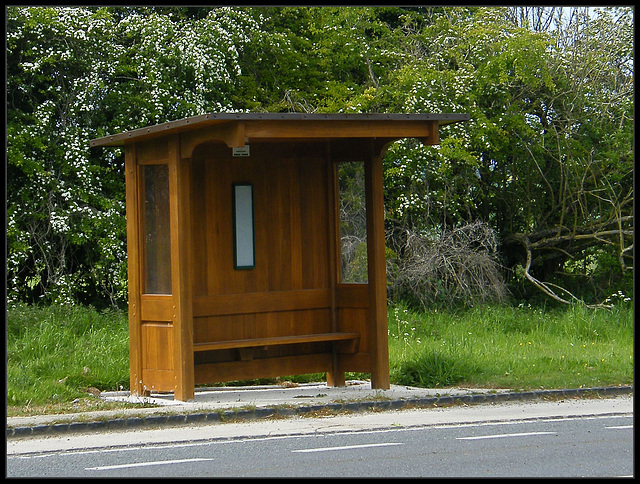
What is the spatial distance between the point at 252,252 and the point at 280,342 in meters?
1.15

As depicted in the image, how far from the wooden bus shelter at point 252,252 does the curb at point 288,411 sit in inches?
40.4

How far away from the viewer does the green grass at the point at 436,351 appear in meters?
11.8

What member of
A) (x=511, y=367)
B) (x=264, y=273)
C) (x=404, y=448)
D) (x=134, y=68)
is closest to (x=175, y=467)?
(x=404, y=448)

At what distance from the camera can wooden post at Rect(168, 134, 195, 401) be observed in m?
10.8

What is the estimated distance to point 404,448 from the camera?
8062mm

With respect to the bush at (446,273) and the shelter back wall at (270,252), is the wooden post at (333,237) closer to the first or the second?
the shelter back wall at (270,252)

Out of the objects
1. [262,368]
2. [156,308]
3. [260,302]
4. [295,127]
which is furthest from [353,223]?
[156,308]

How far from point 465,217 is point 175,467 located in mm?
14783

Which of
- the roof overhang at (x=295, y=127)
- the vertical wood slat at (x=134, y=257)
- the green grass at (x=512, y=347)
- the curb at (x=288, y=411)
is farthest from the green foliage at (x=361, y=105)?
the curb at (x=288, y=411)

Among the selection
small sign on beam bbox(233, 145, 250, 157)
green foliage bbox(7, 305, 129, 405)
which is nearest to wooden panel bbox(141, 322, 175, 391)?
green foliage bbox(7, 305, 129, 405)

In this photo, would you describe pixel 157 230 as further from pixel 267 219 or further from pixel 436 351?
pixel 436 351

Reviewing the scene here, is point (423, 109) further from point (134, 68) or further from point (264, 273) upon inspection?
point (264, 273)

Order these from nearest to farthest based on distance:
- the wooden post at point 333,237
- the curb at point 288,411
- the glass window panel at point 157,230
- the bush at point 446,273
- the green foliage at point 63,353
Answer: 1. the curb at point 288,411
2. the glass window panel at point 157,230
3. the green foliage at point 63,353
4. the wooden post at point 333,237
5. the bush at point 446,273

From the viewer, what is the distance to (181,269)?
10781 mm
